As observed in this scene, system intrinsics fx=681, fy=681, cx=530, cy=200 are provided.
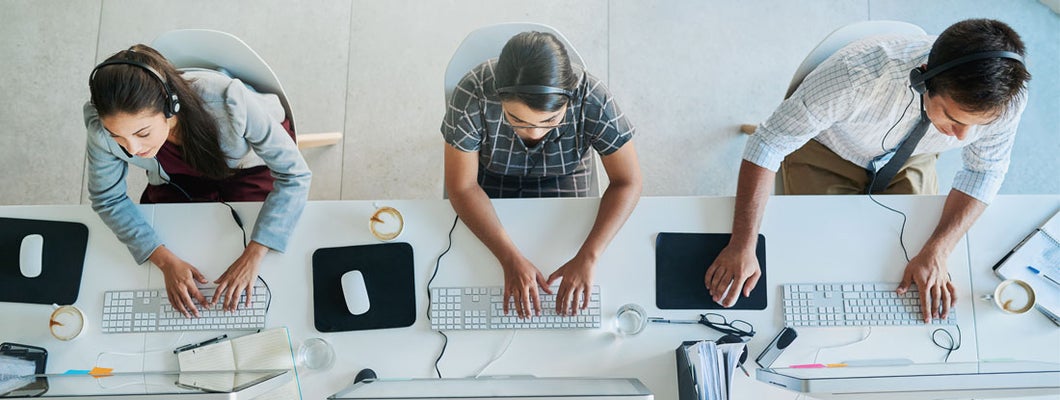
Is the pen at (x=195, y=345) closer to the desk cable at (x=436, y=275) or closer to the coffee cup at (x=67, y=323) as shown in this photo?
the coffee cup at (x=67, y=323)

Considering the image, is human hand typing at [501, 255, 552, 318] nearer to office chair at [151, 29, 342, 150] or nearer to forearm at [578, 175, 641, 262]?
forearm at [578, 175, 641, 262]

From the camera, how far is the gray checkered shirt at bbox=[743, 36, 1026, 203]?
152 cm

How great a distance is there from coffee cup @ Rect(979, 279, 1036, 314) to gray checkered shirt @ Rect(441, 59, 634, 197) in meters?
0.97

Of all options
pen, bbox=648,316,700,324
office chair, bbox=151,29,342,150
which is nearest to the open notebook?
office chair, bbox=151,29,342,150

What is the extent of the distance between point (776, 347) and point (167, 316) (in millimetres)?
1488

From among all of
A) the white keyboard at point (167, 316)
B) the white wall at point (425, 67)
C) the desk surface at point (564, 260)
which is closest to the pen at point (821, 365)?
the desk surface at point (564, 260)

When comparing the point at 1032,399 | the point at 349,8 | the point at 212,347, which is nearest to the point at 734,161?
the point at 1032,399

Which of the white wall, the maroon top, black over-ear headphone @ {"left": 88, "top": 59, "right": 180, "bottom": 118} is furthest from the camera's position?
the white wall

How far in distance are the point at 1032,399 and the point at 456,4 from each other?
214cm

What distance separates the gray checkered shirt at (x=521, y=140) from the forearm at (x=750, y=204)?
0.32 metres

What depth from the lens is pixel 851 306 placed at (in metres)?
1.65

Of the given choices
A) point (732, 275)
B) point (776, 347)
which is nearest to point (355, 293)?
point (732, 275)

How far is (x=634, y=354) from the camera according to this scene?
5.41 ft

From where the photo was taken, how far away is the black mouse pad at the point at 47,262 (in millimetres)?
1706
